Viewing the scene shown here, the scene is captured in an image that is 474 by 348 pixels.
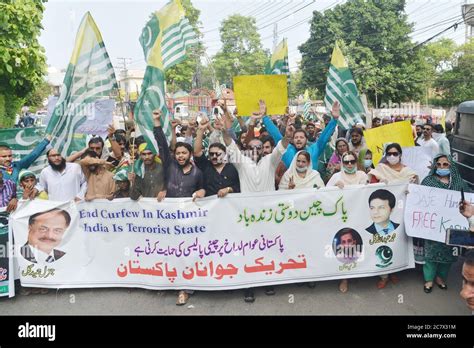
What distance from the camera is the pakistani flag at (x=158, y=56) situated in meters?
4.48

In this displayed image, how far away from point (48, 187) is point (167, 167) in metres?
1.40

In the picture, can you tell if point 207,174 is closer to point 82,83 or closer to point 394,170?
point 82,83

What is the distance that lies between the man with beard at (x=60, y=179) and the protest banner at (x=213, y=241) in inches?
11.1

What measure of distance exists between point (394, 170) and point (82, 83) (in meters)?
3.56

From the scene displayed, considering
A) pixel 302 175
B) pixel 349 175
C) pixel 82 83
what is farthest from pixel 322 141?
pixel 82 83

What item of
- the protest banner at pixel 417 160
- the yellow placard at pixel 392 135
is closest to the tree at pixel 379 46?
the yellow placard at pixel 392 135

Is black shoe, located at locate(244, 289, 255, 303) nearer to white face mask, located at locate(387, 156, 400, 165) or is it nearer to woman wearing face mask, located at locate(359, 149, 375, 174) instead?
white face mask, located at locate(387, 156, 400, 165)

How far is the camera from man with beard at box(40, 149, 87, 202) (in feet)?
15.5

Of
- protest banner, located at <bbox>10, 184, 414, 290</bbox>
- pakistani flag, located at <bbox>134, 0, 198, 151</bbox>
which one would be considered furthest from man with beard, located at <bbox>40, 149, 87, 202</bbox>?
pakistani flag, located at <bbox>134, 0, 198, 151</bbox>

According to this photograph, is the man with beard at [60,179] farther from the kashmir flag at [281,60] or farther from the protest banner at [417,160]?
the kashmir flag at [281,60]

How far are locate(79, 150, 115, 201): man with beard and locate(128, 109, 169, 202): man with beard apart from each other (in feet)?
1.03

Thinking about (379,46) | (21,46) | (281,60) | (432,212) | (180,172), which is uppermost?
(379,46)

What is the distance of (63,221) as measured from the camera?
4.45 m

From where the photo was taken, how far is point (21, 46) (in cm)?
758
